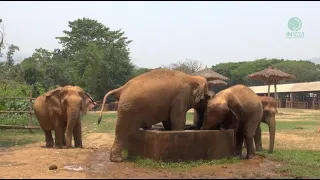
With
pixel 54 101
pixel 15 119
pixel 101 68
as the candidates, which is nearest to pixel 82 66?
pixel 101 68

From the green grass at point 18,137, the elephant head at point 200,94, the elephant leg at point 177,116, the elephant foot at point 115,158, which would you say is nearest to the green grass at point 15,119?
the green grass at point 18,137

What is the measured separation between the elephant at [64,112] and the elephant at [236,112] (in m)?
4.38

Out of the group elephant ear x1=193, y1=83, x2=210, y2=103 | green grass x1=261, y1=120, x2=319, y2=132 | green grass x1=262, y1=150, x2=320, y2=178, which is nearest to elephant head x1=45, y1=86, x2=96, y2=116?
elephant ear x1=193, y1=83, x2=210, y2=103

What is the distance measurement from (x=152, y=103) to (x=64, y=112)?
4.61 m

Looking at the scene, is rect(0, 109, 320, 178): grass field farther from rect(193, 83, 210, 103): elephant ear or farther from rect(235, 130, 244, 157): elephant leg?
rect(193, 83, 210, 103): elephant ear

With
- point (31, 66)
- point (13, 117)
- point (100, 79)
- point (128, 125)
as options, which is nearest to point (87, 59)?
point (100, 79)

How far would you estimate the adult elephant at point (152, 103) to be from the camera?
9008 millimetres

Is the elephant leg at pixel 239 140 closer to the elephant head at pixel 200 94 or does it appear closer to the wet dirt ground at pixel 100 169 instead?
the wet dirt ground at pixel 100 169

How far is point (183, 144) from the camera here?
8570 millimetres

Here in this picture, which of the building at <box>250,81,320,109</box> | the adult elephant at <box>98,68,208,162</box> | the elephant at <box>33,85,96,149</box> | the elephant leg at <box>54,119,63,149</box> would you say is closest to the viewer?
the adult elephant at <box>98,68,208,162</box>

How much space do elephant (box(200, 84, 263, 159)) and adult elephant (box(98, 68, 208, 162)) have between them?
48cm

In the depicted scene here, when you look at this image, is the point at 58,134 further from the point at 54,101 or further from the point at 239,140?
the point at 239,140

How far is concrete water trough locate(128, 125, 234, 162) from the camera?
27.9ft

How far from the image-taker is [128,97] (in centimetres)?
905
